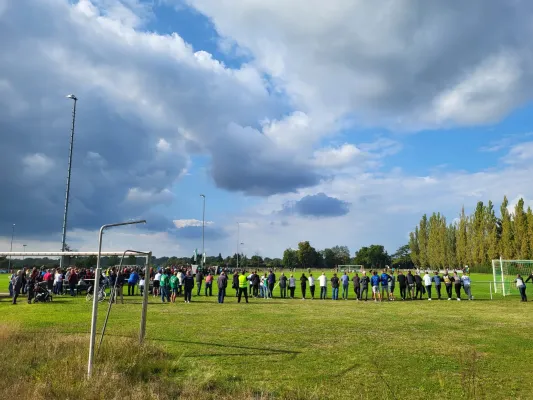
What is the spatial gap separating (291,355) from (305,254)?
13460 centimetres

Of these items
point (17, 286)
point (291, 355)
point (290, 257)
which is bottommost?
point (291, 355)

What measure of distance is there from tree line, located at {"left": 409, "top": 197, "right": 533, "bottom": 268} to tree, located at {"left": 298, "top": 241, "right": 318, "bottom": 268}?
4298cm

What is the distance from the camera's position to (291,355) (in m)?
10.2

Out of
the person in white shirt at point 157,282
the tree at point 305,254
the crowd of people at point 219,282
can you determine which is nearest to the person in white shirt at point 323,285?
the crowd of people at point 219,282

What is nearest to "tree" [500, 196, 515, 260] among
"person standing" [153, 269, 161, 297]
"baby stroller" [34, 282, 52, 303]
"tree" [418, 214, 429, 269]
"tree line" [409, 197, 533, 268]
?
"tree line" [409, 197, 533, 268]

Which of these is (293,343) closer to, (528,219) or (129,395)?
(129,395)

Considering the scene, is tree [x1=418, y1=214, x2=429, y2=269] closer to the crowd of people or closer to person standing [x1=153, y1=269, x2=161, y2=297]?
the crowd of people

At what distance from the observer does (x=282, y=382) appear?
26.2 ft

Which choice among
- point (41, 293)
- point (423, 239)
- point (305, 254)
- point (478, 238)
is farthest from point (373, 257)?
point (41, 293)

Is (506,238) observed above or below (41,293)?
above

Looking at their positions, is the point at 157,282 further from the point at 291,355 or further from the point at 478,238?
the point at 478,238

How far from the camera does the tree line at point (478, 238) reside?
7081 centimetres

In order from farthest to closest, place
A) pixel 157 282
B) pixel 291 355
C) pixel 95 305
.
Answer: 1. pixel 157 282
2. pixel 291 355
3. pixel 95 305

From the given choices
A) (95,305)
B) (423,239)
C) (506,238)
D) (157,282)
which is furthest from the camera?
(423,239)
